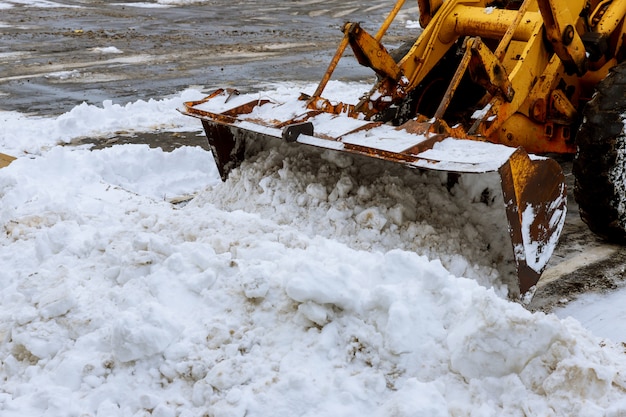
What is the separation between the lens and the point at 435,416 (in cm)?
247

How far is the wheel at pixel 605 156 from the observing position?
4.33 m

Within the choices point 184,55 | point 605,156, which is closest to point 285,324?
point 605,156

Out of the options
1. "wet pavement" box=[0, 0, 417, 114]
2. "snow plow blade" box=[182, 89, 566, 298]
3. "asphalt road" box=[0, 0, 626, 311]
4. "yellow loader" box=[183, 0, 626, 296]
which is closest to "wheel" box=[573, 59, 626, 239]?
"yellow loader" box=[183, 0, 626, 296]

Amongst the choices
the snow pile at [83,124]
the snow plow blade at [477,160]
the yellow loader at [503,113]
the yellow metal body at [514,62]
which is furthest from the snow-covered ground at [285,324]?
the snow pile at [83,124]

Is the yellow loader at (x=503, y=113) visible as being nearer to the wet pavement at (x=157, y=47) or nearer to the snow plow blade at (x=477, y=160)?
the snow plow blade at (x=477, y=160)

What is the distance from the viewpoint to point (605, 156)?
4340 millimetres

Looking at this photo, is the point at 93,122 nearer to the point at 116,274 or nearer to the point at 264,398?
the point at 116,274

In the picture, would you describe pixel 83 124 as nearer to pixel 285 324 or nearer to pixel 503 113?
pixel 503 113

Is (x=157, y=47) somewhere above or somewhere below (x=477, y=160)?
below

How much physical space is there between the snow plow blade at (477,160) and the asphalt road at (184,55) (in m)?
0.42

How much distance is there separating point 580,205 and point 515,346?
7.33 ft

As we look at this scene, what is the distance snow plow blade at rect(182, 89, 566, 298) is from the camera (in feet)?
11.8

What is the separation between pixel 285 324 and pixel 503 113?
213 cm

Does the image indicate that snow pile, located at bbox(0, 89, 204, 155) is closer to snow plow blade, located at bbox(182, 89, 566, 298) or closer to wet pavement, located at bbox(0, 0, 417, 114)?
wet pavement, located at bbox(0, 0, 417, 114)
